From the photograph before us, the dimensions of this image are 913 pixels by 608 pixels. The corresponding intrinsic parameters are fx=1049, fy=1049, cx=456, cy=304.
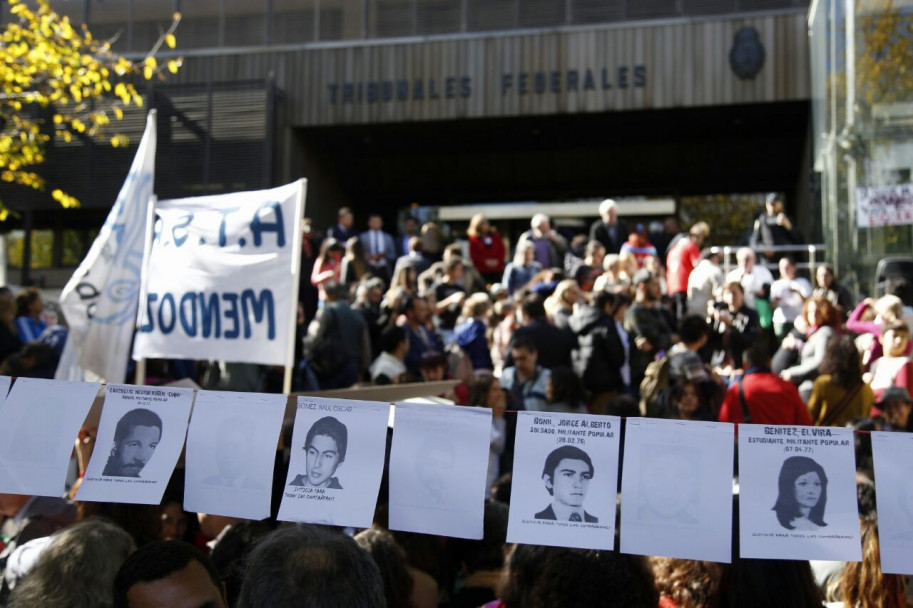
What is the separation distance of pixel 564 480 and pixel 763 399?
3500mm

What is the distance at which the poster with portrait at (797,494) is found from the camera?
301cm

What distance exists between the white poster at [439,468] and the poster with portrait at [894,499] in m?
1.16

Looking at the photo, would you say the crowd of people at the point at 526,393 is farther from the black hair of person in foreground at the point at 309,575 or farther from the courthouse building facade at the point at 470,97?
the courthouse building facade at the point at 470,97

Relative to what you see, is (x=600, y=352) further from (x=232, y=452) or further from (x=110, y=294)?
(x=232, y=452)

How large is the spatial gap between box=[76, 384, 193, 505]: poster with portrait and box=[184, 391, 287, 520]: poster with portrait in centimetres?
7

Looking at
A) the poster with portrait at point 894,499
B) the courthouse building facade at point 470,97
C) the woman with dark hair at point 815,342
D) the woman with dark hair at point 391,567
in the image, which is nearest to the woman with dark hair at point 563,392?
the woman with dark hair at point 815,342

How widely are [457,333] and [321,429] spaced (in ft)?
21.9

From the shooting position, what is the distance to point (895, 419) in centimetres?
675

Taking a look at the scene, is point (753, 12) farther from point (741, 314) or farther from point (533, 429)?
point (533, 429)

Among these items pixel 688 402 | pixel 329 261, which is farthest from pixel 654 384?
pixel 329 261

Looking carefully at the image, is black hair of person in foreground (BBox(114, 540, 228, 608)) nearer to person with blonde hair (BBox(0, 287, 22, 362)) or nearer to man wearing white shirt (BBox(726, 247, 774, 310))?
person with blonde hair (BBox(0, 287, 22, 362))

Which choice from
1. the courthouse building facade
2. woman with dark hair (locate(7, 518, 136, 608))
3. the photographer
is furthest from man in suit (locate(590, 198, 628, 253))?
woman with dark hair (locate(7, 518, 136, 608))

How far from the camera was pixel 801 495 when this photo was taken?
307 cm

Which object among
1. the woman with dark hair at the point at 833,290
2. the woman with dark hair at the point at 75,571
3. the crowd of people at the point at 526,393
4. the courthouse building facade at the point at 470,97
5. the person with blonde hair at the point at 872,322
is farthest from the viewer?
the courthouse building facade at the point at 470,97
